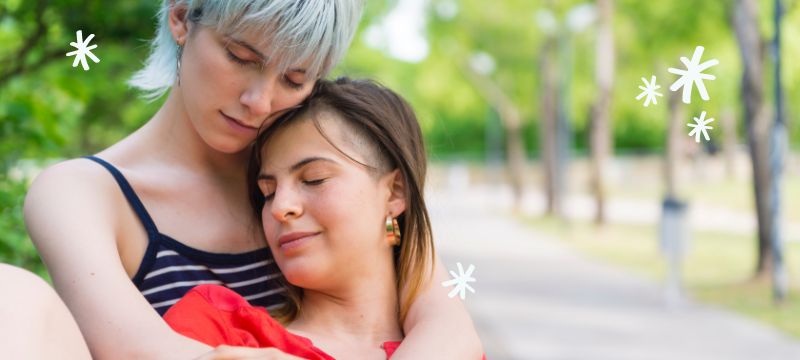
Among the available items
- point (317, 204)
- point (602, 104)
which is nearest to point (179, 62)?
point (317, 204)

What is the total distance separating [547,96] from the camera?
30328 mm

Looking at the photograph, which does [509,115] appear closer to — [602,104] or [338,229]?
[602,104]

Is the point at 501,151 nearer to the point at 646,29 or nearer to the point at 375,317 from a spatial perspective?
the point at 646,29

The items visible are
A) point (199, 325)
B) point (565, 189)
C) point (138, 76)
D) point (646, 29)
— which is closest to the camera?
point (199, 325)

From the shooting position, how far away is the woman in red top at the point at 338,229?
2000 mm

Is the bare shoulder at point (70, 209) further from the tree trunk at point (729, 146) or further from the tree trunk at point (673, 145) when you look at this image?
the tree trunk at point (729, 146)

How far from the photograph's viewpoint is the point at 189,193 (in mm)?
2234

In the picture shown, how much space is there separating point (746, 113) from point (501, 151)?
43.0 m

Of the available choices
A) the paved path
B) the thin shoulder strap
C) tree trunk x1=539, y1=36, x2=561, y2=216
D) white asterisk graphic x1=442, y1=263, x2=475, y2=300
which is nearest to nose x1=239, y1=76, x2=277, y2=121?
the thin shoulder strap

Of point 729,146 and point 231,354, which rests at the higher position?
point 729,146

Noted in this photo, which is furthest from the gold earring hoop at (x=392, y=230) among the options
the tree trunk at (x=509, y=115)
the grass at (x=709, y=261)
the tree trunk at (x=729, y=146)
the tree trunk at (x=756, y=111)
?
the tree trunk at (x=729, y=146)

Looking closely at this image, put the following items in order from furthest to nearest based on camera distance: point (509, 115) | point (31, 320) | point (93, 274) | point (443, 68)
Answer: point (443, 68), point (509, 115), point (93, 274), point (31, 320)

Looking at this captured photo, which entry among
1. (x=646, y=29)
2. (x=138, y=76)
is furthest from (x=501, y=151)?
(x=138, y=76)

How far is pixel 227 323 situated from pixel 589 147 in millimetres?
24652
